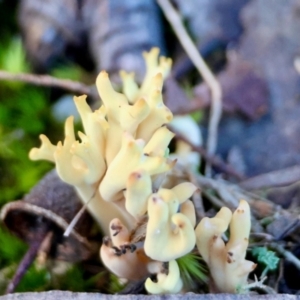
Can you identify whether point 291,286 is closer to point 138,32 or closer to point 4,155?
point 4,155

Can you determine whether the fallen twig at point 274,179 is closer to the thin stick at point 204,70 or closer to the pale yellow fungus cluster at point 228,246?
the thin stick at point 204,70

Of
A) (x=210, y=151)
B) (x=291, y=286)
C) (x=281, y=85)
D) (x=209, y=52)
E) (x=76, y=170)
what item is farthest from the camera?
(x=209, y=52)

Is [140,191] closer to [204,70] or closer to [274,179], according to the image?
[274,179]

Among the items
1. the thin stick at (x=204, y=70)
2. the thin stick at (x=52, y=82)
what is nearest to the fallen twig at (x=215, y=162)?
the thin stick at (x=204, y=70)

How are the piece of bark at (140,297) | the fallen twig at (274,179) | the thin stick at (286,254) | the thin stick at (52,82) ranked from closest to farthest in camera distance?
1. the piece of bark at (140,297)
2. the thin stick at (286,254)
3. the fallen twig at (274,179)
4. the thin stick at (52,82)

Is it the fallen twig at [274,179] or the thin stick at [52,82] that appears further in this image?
the thin stick at [52,82]

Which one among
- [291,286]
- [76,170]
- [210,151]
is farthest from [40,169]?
[291,286]
